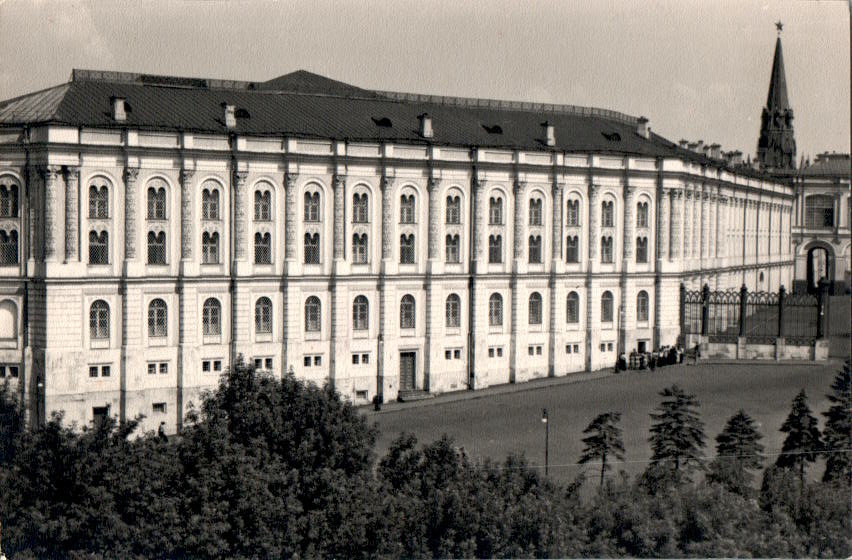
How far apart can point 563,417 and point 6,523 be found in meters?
32.1

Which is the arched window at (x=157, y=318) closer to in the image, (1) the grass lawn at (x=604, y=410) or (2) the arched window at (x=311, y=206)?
(2) the arched window at (x=311, y=206)

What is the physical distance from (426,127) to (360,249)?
8.75 metres

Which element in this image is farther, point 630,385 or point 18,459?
point 630,385

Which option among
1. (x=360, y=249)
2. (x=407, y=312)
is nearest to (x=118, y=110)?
(x=360, y=249)

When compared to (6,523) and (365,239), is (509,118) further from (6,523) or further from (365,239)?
(6,523)

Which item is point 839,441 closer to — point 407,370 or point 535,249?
point 407,370

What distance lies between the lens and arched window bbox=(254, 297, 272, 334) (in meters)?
71.2

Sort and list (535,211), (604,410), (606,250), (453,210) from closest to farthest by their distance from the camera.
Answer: (604,410)
(453,210)
(535,211)
(606,250)

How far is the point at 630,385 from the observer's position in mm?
74375

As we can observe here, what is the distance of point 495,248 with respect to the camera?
7844 cm

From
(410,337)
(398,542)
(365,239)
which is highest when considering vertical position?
(365,239)

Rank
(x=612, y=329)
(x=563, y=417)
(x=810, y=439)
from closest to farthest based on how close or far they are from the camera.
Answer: (x=810, y=439) < (x=563, y=417) < (x=612, y=329)

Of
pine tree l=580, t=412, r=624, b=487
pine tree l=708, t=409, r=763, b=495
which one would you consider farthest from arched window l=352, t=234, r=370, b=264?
pine tree l=708, t=409, r=763, b=495

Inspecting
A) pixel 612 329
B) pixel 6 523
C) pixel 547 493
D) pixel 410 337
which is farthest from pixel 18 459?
pixel 612 329
